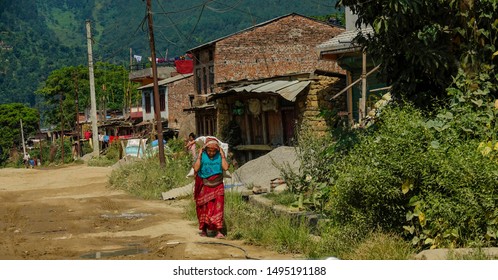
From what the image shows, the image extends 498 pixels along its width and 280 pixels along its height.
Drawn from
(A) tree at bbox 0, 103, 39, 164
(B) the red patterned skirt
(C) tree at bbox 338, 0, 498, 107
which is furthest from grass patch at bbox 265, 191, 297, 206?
(A) tree at bbox 0, 103, 39, 164

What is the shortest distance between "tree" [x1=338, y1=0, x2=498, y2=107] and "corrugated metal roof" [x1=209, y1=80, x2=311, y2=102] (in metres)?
10.7

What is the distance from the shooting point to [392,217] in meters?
8.95

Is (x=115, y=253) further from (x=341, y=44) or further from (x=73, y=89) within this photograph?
(x=73, y=89)

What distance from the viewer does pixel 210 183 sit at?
12047 millimetres

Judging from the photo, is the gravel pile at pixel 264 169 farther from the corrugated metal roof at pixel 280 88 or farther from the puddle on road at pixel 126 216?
the puddle on road at pixel 126 216

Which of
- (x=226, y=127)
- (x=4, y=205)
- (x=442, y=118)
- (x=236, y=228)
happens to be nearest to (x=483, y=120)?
(x=442, y=118)

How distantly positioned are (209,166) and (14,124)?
278ft

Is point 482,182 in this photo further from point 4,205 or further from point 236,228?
point 4,205

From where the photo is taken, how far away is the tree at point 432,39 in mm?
10188

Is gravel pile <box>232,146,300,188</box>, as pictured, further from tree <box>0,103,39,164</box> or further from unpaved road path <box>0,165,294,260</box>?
tree <box>0,103,39,164</box>

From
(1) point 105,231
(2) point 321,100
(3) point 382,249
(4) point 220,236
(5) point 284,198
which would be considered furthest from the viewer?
(2) point 321,100

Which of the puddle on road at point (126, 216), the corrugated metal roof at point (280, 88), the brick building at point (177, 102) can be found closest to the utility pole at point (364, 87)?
the corrugated metal roof at point (280, 88)

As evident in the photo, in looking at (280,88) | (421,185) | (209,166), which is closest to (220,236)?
(209,166)

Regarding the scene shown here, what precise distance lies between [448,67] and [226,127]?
1819 centimetres
